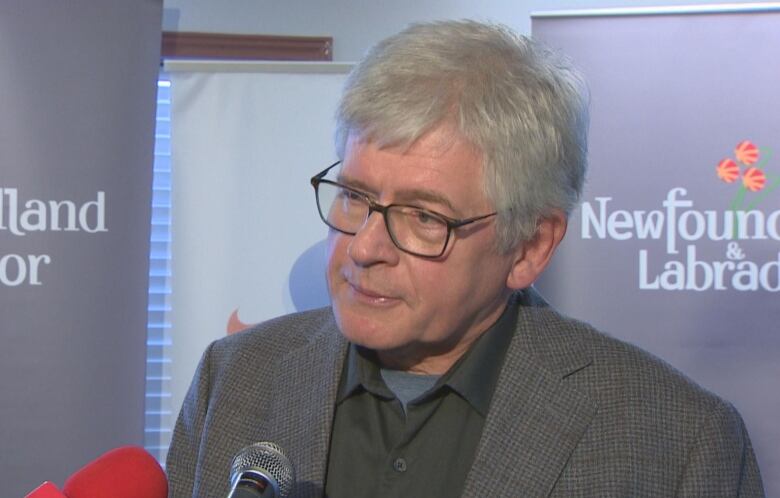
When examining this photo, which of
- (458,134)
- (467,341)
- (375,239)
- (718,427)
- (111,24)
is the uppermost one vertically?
(111,24)

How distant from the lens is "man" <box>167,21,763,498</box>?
1.45m

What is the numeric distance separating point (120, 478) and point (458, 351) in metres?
0.56

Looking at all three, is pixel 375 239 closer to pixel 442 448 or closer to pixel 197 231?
pixel 442 448

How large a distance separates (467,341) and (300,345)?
296 mm

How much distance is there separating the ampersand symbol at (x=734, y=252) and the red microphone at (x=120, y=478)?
7.69 ft

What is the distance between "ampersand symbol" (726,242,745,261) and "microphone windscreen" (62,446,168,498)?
2.34 meters

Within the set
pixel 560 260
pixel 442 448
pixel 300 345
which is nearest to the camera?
pixel 442 448

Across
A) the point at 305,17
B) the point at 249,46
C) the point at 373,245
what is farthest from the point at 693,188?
the point at 373,245

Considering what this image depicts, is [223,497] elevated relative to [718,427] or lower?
lower

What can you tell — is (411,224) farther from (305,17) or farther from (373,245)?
(305,17)

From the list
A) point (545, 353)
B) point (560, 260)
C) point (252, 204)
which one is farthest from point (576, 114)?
point (252, 204)

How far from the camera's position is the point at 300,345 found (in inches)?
68.7

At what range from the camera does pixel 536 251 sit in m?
1.64

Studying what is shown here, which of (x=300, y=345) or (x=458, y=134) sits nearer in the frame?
(x=458, y=134)
